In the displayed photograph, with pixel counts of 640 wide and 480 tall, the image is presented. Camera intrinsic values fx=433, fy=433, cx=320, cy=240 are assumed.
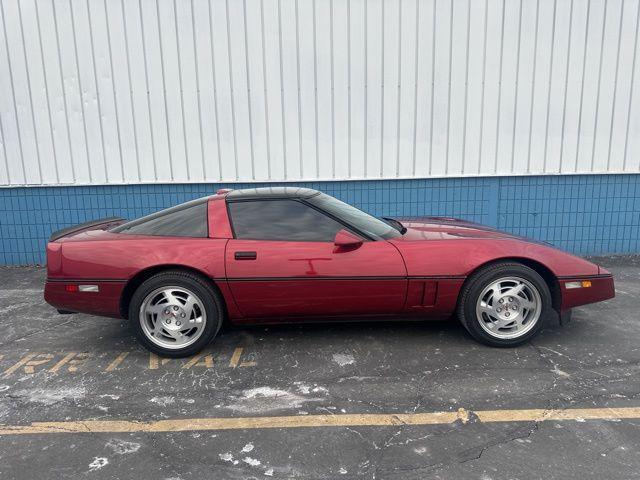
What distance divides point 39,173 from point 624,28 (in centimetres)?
868

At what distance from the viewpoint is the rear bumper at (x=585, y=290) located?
10.8ft

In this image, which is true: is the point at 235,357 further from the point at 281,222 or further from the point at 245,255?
the point at 281,222

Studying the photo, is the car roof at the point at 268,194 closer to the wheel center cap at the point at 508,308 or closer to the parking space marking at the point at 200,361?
the parking space marking at the point at 200,361

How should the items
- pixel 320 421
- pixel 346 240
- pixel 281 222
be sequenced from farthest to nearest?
pixel 281 222 → pixel 346 240 → pixel 320 421

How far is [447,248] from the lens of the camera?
10.8ft

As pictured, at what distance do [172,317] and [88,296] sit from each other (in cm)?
66

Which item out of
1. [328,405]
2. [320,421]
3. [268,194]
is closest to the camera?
[320,421]

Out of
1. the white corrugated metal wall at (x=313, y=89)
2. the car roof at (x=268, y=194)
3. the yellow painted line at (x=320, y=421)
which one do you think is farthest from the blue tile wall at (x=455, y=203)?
the yellow painted line at (x=320, y=421)

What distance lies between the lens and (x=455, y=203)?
6.45 meters

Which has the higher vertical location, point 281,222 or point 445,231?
point 281,222

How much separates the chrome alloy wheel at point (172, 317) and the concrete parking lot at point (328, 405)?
7.2 inches

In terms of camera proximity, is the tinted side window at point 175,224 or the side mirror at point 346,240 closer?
the side mirror at point 346,240

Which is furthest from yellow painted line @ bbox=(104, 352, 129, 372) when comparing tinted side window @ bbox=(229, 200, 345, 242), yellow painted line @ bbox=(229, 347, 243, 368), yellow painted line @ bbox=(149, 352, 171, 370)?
tinted side window @ bbox=(229, 200, 345, 242)

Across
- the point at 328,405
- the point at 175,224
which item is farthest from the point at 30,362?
the point at 328,405
